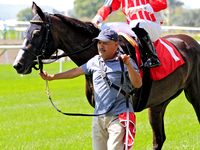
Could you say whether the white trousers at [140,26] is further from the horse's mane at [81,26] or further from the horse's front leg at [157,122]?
the horse's front leg at [157,122]

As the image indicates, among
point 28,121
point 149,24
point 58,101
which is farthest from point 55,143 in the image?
point 58,101

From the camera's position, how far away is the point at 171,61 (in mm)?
4719

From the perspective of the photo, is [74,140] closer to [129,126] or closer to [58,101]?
[129,126]

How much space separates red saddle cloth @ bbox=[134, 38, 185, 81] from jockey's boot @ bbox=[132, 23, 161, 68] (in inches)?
7.0

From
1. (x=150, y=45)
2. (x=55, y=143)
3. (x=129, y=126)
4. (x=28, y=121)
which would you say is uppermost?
(x=150, y=45)

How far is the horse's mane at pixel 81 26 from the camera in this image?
155 inches

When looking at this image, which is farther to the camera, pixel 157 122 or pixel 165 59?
pixel 157 122

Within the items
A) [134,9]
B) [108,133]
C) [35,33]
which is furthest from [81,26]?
[108,133]

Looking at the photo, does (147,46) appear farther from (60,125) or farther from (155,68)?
(60,125)

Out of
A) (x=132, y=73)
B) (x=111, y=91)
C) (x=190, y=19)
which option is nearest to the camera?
(x=132, y=73)

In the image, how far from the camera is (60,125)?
6.87 metres

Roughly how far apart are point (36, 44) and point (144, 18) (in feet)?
5.47

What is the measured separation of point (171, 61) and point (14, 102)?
19.1 ft

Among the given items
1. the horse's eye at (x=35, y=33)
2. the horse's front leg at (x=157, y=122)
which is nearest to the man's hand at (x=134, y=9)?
the horse's eye at (x=35, y=33)
